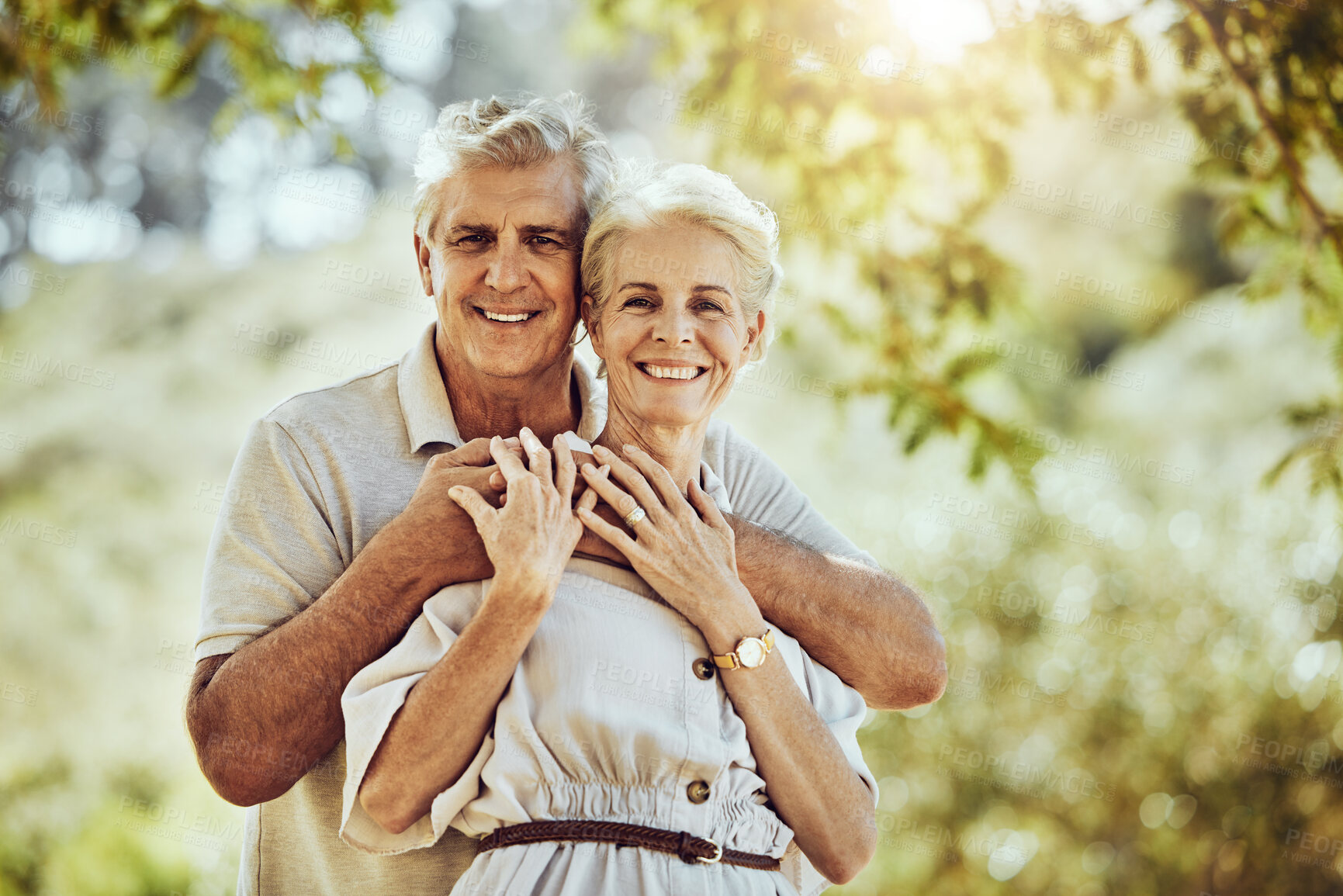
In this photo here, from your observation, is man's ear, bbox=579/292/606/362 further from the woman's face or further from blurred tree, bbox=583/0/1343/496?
blurred tree, bbox=583/0/1343/496

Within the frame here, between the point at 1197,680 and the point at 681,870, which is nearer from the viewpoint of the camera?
the point at 681,870

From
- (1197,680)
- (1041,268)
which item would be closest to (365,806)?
(1197,680)

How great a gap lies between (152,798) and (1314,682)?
5.83 m

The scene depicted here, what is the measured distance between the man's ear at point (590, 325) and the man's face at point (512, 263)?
0.19 feet

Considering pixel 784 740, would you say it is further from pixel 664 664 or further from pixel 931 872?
pixel 931 872

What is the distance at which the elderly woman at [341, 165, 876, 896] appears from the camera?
1.75m

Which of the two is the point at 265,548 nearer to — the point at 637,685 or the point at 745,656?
the point at 637,685

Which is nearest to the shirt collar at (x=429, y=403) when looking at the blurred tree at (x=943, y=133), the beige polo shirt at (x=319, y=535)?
the beige polo shirt at (x=319, y=535)

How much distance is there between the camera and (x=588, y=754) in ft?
5.80

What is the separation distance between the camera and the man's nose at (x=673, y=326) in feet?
→ 6.64

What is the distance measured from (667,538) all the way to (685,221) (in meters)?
0.57

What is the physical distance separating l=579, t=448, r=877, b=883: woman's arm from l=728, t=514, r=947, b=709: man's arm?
0.10m

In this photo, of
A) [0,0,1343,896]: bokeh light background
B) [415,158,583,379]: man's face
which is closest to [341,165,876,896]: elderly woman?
[415,158,583,379]: man's face

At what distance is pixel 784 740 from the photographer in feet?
6.15
